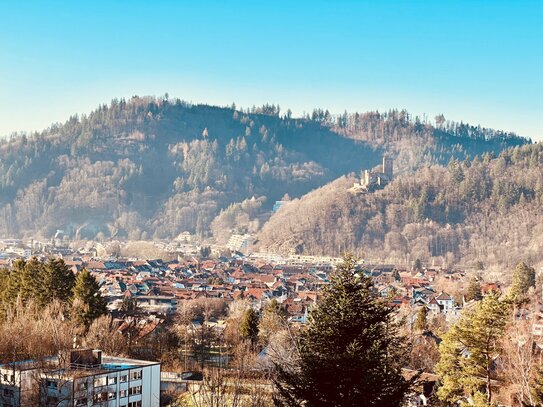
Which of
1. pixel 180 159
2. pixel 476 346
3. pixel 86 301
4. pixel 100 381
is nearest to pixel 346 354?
pixel 476 346

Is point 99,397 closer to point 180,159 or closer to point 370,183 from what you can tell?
point 370,183

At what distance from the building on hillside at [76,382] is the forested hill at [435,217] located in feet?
204

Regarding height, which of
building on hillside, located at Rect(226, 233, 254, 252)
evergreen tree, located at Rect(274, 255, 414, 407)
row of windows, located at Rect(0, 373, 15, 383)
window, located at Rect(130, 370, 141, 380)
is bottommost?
window, located at Rect(130, 370, 141, 380)

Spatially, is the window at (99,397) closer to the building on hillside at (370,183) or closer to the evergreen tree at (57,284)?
the evergreen tree at (57,284)

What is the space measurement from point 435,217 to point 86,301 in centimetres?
7357

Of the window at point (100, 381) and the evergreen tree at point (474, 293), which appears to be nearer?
the window at point (100, 381)

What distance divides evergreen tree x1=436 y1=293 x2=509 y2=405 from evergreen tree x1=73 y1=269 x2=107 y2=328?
40.2 ft

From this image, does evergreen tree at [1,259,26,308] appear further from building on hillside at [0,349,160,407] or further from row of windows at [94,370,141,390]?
row of windows at [94,370,141,390]

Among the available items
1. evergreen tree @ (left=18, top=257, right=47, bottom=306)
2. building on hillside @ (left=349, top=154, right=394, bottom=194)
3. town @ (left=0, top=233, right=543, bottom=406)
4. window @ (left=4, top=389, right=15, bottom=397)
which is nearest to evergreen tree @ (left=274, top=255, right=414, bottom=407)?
town @ (left=0, top=233, right=543, bottom=406)

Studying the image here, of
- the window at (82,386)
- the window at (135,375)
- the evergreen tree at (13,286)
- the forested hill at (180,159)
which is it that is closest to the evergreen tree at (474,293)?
the evergreen tree at (13,286)

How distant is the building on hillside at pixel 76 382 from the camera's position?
1853cm

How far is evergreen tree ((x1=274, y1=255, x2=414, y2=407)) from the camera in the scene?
8953mm

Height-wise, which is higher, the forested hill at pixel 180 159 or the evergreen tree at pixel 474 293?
the forested hill at pixel 180 159

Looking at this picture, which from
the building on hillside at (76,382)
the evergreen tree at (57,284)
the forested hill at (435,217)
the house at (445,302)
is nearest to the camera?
the building on hillside at (76,382)
